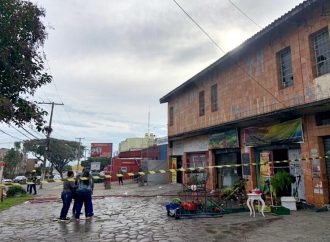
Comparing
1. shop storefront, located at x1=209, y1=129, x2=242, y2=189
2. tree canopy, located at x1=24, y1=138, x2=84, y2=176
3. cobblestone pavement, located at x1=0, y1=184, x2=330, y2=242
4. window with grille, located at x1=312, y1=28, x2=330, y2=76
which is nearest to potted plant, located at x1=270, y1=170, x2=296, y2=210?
cobblestone pavement, located at x1=0, y1=184, x2=330, y2=242

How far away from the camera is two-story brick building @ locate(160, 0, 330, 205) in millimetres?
11203

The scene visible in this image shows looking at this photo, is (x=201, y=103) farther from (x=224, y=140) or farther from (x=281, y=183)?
(x=281, y=183)

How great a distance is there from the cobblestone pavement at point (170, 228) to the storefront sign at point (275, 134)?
304 cm

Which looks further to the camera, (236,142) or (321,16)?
(236,142)

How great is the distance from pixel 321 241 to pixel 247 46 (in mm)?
10555

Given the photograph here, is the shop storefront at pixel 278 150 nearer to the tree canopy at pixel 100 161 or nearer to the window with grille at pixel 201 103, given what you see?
the window with grille at pixel 201 103

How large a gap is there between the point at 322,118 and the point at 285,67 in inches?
120

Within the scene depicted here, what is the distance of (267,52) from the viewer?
1391cm

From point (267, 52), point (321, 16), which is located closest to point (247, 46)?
point (267, 52)

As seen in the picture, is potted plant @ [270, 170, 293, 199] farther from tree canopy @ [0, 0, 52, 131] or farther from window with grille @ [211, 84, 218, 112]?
tree canopy @ [0, 0, 52, 131]

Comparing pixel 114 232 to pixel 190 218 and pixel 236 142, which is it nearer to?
pixel 190 218

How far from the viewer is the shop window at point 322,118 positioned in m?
11.0

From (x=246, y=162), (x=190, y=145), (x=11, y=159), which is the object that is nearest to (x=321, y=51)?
(x=246, y=162)

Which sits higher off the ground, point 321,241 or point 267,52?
point 267,52
